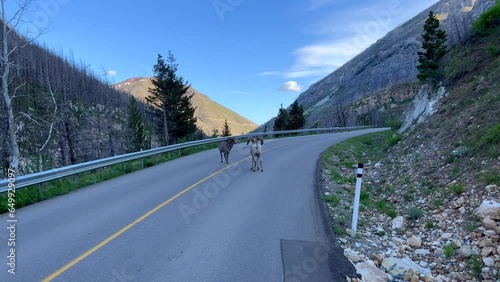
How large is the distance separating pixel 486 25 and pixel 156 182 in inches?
703

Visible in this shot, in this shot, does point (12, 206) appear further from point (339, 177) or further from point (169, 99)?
point (169, 99)

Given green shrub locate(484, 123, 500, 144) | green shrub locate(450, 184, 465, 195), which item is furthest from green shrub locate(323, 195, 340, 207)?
green shrub locate(484, 123, 500, 144)

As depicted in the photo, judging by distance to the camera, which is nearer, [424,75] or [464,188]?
[464,188]

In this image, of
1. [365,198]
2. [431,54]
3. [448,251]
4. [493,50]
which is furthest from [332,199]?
[431,54]

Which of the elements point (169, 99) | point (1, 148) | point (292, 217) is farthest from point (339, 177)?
point (169, 99)

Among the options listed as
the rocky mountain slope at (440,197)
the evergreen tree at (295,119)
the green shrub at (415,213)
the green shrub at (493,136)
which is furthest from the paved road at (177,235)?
the evergreen tree at (295,119)

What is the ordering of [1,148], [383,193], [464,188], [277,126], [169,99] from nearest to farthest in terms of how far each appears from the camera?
[464,188]
[383,193]
[1,148]
[169,99]
[277,126]

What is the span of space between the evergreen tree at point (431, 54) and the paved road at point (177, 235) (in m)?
13.2

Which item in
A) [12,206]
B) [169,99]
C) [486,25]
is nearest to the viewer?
[12,206]

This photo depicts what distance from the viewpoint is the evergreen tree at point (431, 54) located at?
17578mm

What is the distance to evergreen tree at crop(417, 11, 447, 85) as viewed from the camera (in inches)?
692

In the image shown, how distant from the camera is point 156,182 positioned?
1057 centimetres

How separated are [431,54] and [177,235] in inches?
763

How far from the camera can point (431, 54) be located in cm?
1834
